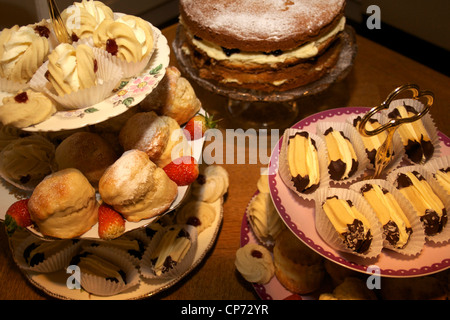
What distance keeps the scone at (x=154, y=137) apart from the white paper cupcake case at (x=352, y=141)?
43 centimetres

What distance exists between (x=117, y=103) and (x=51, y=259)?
2.45 ft

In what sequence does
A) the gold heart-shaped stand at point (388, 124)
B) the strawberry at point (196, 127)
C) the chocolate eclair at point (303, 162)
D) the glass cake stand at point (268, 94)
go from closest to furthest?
the gold heart-shaped stand at point (388, 124) → the chocolate eclair at point (303, 162) → the strawberry at point (196, 127) → the glass cake stand at point (268, 94)

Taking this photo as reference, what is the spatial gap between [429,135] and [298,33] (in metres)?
0.61

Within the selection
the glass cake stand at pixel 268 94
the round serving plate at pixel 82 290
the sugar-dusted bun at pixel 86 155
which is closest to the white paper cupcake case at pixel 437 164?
the glass cake stand at pixel 268 94

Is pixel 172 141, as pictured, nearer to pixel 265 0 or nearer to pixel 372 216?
pixel 372 216

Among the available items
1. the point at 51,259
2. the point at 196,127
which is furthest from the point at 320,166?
the point at 51,259

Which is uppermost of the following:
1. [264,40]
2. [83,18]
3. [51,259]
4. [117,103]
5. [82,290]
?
[83,18]

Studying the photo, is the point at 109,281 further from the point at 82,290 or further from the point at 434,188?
the point at 434,188

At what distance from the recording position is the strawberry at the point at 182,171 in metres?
1.07

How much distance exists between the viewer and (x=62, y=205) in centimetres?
93

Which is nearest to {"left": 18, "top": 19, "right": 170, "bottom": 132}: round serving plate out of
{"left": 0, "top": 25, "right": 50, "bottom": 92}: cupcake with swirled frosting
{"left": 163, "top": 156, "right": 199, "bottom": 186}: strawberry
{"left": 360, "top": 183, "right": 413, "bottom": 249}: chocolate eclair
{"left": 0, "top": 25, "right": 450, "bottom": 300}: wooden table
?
{"left": 0, "top": 25, "right": 50, "bottom": 92}: cupcake with swirled frosting

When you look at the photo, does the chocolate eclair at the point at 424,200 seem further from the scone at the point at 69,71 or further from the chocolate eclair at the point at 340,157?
the scone at the point at 69,71

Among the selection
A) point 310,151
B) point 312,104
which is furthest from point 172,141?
point 312,104

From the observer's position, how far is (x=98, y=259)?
1.34 metres
